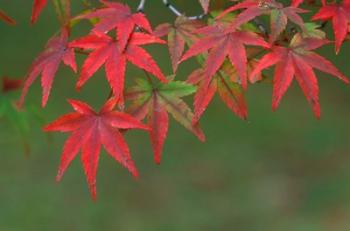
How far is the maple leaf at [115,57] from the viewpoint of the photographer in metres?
1.25

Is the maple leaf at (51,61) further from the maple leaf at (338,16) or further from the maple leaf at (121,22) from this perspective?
the maple leaf at (338,16)

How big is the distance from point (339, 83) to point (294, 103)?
0.39 metres

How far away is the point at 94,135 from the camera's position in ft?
4.24

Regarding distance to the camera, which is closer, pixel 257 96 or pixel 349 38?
pixel 349 38

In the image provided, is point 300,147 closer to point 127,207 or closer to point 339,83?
point 339,83

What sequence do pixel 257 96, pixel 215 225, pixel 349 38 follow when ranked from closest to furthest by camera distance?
pixel 349 38, pixel 215 225, pixel 257 96

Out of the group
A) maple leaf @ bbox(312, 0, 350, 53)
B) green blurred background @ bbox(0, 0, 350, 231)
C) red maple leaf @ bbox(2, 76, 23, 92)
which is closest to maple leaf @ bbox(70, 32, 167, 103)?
maple leaf @ bbox(312, 0, 350, 53)

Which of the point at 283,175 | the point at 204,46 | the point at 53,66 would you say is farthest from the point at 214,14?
the point at 283,175

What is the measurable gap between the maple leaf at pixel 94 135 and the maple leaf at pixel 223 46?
6.6 inches

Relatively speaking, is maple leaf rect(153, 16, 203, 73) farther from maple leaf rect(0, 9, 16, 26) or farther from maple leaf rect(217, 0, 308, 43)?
maple leaf rect(0, 9, 16, 26)

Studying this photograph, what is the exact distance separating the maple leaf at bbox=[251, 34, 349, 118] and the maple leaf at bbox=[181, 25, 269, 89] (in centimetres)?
4

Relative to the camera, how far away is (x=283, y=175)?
3711 mm

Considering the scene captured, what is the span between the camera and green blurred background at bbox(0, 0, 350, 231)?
3.32 metres

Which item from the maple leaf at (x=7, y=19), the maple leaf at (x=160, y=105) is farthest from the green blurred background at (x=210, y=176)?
the maple leaf at (x=160, y=105)
